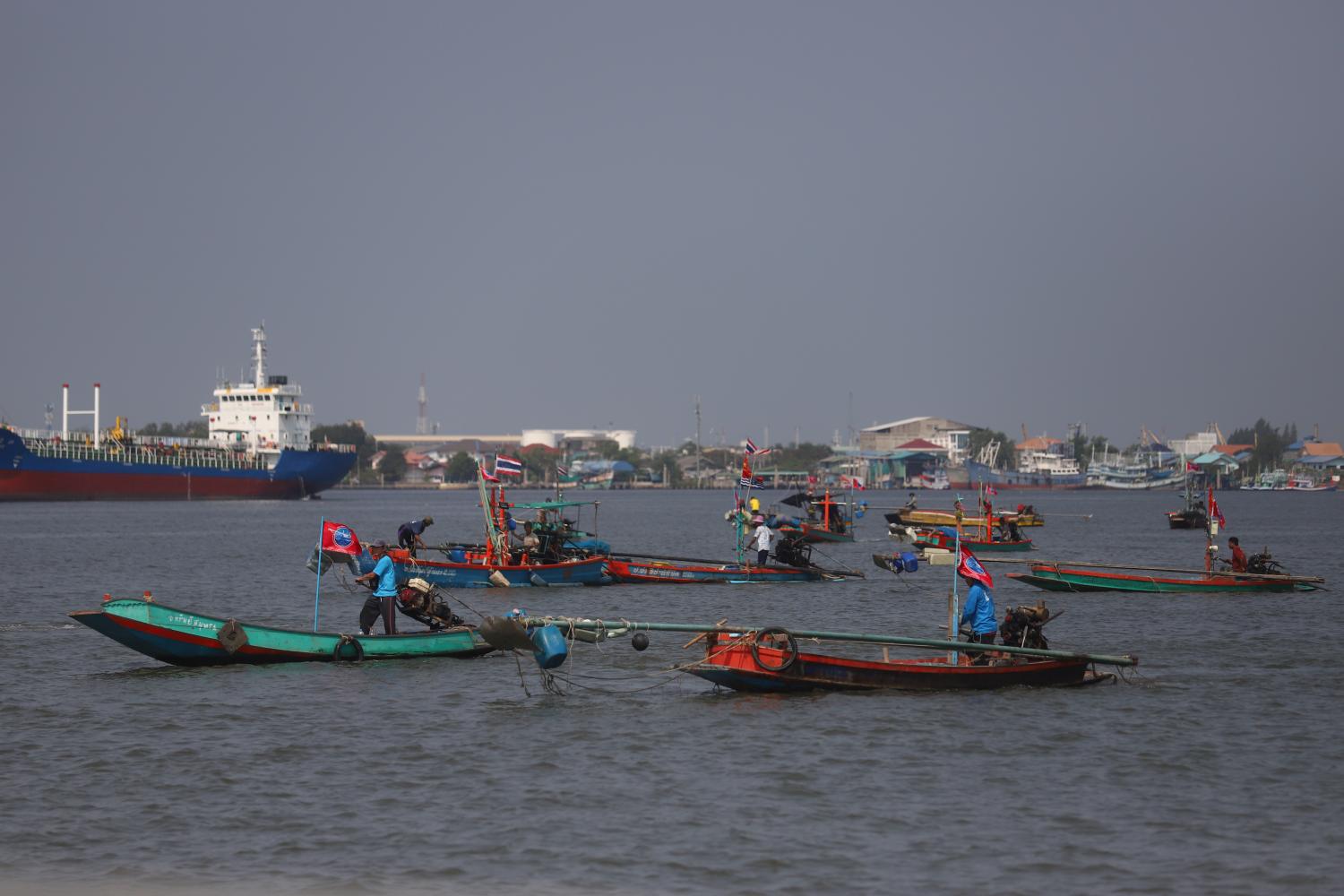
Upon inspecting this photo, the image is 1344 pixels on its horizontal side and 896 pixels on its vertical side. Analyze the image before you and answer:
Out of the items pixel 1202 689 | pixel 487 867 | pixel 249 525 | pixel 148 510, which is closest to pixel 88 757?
pixel 487 867

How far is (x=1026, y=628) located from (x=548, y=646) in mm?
7226

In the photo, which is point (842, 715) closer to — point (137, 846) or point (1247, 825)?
point (1247, 825)

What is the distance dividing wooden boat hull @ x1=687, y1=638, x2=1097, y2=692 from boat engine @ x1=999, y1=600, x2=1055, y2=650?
36cm

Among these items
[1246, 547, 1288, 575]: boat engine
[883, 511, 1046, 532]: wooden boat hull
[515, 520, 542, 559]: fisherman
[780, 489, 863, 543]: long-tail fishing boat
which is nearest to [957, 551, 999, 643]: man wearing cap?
[515, 520, 542, 559]: fisherman

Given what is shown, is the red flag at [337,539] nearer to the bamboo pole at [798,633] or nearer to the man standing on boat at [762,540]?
the bamboo pole at [798,633]

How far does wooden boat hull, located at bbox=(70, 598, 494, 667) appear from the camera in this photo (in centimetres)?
2167

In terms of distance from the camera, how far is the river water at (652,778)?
12.7 m

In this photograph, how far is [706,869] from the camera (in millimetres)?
12789

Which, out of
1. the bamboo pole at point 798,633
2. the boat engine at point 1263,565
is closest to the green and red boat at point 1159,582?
the boat engine at point 1263,565

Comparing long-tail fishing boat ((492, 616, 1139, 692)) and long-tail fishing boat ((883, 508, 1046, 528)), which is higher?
long-tail fishing boat ((883, 508, 1046, 528))

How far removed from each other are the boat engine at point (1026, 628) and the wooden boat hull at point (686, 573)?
15683 mm

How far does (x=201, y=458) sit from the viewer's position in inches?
4707

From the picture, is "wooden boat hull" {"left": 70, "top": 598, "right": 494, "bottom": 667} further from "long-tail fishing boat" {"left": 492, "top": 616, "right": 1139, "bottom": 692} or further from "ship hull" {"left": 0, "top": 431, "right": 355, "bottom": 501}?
"ship hull" {"left": 0, "top": 431, "right": 355, "bottom": 501}

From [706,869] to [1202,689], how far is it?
39.8ft
